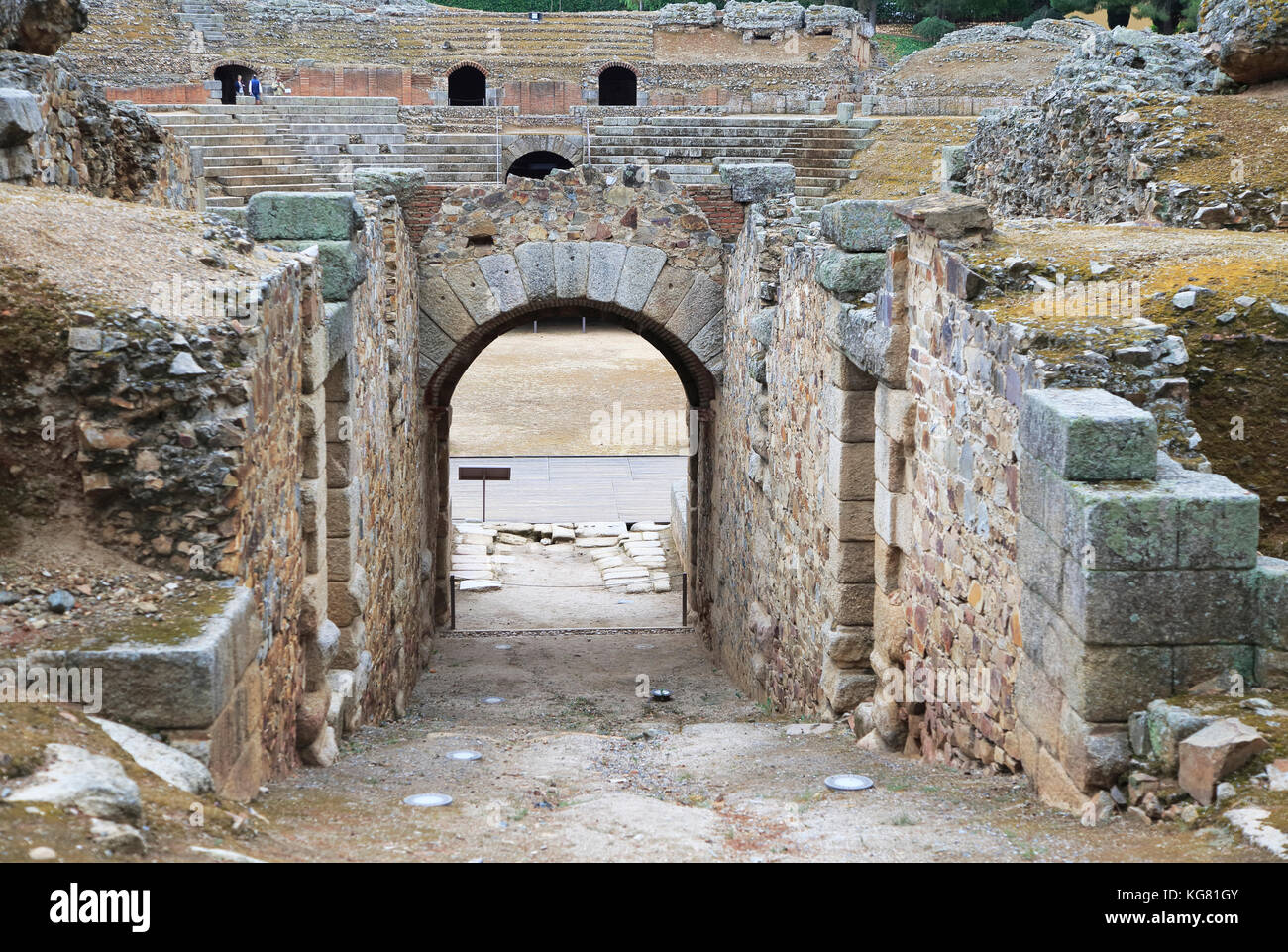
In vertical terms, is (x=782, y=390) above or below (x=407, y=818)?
above

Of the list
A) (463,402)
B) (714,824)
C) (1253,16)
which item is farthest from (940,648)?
(463,402)

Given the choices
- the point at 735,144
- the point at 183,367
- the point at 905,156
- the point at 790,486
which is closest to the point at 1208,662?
the point at 183,367

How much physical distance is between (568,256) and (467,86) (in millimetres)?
23393

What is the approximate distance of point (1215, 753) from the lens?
394 cm

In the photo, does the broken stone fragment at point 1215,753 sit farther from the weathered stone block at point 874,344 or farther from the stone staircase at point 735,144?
the stone staircase at point 735,144

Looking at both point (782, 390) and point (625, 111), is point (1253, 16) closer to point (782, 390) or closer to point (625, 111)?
point (782, 390)

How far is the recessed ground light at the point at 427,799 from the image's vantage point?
500cm

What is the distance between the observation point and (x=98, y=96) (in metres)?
9.47

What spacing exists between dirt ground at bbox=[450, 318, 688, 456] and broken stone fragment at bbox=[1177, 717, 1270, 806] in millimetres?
14939

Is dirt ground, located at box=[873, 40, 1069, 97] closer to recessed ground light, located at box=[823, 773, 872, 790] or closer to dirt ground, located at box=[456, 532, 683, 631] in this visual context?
dirt ground, located at box=[456, 532, 683, 631]

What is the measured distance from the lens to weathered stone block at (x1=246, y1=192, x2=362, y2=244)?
23.3 feet

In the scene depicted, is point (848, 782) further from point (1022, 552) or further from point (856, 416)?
point (856, 416)

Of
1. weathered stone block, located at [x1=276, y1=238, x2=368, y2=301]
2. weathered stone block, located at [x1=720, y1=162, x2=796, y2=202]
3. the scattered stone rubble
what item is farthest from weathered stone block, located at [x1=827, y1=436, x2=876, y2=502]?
the scattered stone rubble

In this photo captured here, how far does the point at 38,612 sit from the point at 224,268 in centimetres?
168
